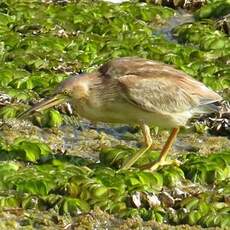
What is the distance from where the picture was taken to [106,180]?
9.67 metres

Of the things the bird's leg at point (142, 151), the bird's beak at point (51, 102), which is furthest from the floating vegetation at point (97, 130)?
the bird's beak at point (51, 102)

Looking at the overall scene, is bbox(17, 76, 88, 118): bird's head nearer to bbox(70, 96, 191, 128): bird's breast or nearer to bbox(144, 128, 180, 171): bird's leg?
bbox(70, 96, 191, 128): bird's breast

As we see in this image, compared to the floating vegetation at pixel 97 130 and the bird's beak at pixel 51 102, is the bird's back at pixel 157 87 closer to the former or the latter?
the bird's beak at pixel 51 102

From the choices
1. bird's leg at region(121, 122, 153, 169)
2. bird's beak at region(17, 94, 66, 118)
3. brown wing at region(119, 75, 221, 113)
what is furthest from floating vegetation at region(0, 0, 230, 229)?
brown wing at region(119, 75, 221, 113)

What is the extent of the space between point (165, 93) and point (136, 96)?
34cm

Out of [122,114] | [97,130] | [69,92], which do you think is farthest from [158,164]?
[97,130]

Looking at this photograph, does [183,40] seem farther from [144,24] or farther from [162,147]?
[162,147]

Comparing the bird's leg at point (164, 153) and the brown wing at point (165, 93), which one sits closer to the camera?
the brown wing at point (165, 93)

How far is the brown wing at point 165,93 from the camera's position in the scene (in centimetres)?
1005

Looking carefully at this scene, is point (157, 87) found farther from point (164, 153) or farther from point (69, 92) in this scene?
point (69, 92)

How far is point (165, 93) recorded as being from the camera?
10203 mm

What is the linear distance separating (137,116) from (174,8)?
6.21 meters

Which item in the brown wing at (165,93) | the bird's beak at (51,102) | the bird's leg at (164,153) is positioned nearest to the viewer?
the brown wing at (165,93)

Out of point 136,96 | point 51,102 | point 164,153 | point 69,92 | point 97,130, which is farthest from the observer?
Result: point 97,130
